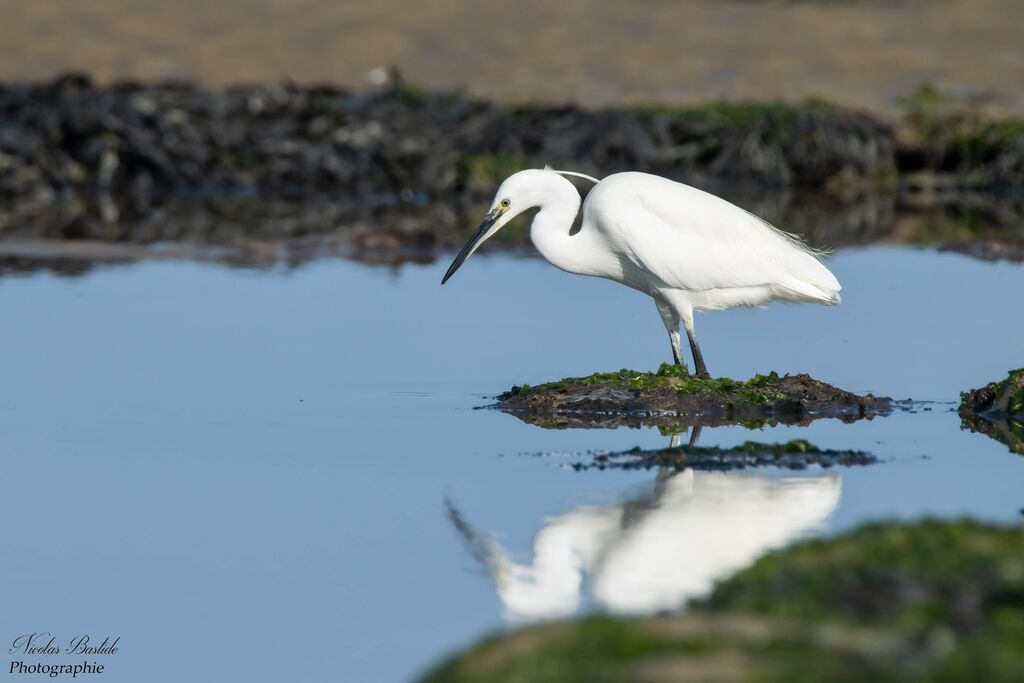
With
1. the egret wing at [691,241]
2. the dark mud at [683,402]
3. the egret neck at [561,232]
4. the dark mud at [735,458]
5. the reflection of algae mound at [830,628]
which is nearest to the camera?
the reflection of algae mound at [830,628]

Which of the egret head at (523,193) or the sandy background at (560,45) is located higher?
the egret head at (523,193)

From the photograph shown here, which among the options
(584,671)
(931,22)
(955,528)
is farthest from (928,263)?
(931,22)

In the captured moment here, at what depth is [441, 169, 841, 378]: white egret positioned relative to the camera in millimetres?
10211

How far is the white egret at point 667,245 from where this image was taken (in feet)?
33.5

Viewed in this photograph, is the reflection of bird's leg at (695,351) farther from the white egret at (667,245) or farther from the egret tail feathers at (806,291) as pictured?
the egret tail feathers at (806,291)

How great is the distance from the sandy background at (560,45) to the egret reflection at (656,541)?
21586 millimetres

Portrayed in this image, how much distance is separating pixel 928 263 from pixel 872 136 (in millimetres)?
8957

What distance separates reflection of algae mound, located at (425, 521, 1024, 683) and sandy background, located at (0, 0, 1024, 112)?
24273 millimetres

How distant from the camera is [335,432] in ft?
31.2

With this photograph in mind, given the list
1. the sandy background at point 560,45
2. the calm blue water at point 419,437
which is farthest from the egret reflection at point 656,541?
the sandy background at point 560,45

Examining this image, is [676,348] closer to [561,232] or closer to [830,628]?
[561,232]

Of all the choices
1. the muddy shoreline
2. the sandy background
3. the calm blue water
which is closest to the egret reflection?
the calm blue water

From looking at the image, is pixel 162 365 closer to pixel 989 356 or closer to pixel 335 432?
pixel 335 432

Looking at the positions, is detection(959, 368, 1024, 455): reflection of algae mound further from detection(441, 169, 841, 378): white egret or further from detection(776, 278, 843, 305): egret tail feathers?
detection(441, 169, 841, 378): white egret
